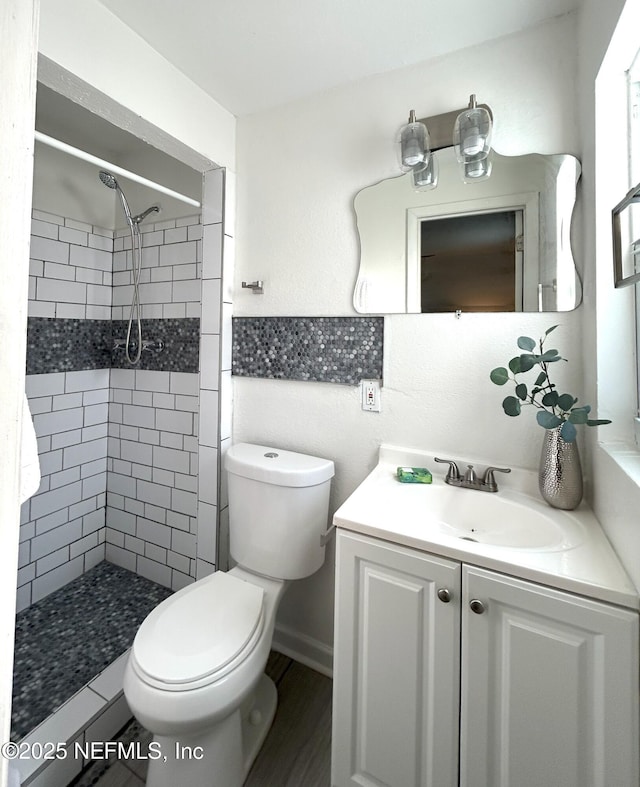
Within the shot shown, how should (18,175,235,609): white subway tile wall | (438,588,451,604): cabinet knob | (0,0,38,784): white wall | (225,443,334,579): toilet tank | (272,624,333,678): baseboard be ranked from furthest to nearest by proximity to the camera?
(18,175,235,609): white subway tile wall < (272,624,333,678): baseboard < (225,443,334,579): toilet tank < (438,588,451,604): cabinet knob < (0,0,38,784): white wall

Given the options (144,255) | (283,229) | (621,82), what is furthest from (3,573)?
(144,255)

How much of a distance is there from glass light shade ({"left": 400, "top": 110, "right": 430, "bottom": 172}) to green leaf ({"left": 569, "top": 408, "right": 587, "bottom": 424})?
92cm

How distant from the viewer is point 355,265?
1408mm

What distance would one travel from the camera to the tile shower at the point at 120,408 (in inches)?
64.9

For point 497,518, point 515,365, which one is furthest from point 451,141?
point 497,518

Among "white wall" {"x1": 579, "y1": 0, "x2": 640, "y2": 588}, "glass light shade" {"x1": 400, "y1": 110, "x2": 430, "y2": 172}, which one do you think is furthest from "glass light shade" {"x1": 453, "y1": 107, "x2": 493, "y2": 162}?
"white wall" {"x1": 579, "y1": 0, "x2": 640, "y2": 588}

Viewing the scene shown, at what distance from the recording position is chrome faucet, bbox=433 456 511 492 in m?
1.16

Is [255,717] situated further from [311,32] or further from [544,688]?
[311,32]

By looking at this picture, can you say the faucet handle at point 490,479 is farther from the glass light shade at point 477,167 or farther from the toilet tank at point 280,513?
the glass light shade at point 477,167

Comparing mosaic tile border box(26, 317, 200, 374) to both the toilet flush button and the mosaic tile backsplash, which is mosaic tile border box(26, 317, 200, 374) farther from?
the toilet flush button

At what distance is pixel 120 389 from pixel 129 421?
7.9 inches

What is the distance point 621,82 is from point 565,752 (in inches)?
62.3

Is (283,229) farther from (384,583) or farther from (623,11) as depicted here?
(384,583)

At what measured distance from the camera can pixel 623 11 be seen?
2.49 feet
